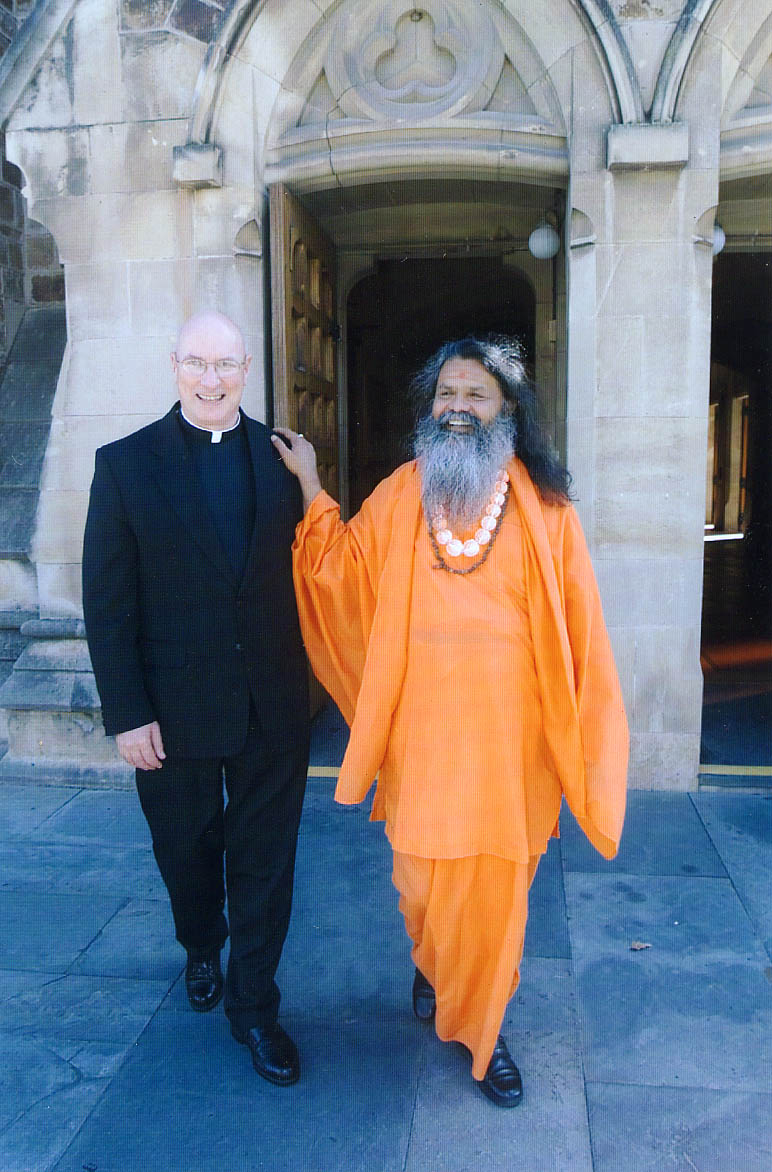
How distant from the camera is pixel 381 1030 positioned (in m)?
2.70

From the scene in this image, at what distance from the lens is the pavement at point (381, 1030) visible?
88.7 inches

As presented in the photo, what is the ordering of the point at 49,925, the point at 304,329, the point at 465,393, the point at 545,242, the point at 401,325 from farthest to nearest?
1. the point at 401,325
2. the point at 545,242
3. the point at 304,329
4. the point at 49,925
5. the point at 465,393

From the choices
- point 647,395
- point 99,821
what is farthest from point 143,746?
point 647,395

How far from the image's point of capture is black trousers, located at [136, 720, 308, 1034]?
2.55m

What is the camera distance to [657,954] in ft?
10.1

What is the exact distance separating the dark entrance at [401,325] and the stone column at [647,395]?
512cm

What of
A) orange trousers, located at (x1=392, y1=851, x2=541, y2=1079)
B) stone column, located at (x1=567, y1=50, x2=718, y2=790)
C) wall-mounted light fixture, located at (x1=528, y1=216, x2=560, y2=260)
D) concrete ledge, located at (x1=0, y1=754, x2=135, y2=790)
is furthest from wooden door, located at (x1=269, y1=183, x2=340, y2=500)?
orange trousers, located at (x1=392, y1=851, x2=541, y2=1079)

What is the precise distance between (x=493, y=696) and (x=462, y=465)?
2.07ft

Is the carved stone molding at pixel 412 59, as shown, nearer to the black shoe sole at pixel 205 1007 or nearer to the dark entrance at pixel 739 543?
the dark entrance at pixel 739 543

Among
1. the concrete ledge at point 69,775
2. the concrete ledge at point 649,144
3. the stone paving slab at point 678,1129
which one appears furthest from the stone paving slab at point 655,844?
the concrete ledge at point 649,144

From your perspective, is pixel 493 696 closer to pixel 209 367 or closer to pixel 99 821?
pixel 209 367

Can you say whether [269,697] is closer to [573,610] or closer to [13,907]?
[573,610]

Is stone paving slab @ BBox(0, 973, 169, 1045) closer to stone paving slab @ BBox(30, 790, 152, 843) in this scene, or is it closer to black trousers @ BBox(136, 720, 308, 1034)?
black trousers @ BBox(136, 720, 308, 1034)

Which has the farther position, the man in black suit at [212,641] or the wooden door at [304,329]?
the wooden door at [304,329]
